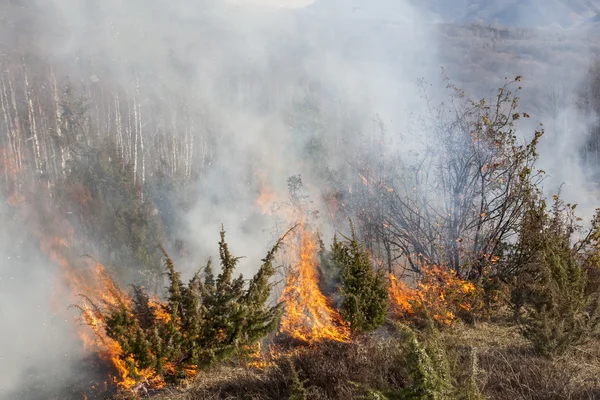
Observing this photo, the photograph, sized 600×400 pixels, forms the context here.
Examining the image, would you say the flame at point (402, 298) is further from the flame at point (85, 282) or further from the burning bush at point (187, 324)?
the flame at point (85, 282)

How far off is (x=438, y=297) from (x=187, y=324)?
5473mm

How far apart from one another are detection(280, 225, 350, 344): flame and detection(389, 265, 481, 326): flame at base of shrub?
154 centimetres

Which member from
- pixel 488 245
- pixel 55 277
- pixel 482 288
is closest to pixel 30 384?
pixel 55 277

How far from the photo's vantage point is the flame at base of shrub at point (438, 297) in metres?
8.22

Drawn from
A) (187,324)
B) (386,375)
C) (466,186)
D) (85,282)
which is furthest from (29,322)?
(466,186)

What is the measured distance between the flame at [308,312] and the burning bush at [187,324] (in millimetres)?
1637

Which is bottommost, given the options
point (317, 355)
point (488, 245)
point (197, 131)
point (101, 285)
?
point (317, 355)

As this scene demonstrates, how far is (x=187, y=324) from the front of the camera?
567cm

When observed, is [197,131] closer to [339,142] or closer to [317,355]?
[339,142]

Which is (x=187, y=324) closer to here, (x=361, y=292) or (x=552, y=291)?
(x=361, y=292)

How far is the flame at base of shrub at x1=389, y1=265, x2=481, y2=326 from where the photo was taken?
324 inches

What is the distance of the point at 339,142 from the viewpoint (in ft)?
48.4

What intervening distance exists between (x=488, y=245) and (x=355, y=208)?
4624 millimetres

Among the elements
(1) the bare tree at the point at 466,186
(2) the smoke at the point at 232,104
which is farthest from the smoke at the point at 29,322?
(1) the bare tree at the point at 466,186
